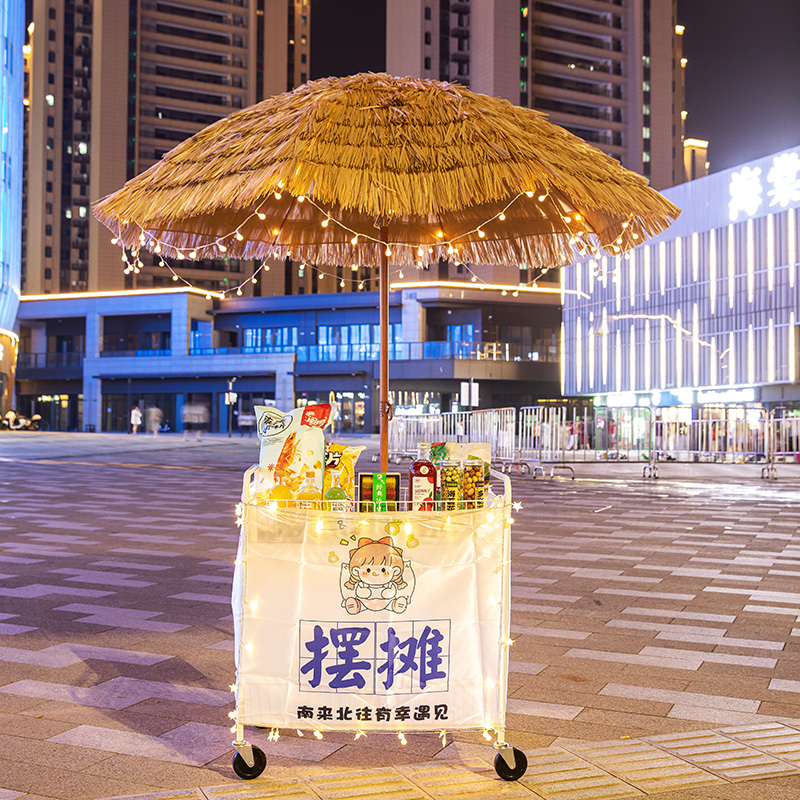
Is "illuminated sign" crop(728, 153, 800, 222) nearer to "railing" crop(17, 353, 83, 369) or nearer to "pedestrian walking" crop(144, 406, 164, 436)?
"pedestrian walking" crop(144, 406, 164, 436)

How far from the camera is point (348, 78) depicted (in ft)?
16.1

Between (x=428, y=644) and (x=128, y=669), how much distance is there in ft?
7.06

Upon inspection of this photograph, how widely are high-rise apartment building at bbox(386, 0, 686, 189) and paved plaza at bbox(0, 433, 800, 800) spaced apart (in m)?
86.7

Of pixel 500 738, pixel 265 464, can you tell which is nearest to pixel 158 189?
pixel 265 464

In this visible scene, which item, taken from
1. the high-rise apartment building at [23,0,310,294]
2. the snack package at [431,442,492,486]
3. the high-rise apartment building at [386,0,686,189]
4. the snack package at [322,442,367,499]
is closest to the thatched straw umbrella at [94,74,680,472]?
the snack package at [431,442,492,486]

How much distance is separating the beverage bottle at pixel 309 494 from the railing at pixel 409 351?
55.6 m

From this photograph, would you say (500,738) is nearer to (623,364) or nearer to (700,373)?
(700,373)

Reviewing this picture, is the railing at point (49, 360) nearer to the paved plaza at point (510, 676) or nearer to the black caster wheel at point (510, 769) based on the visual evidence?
the paved plaza at point (510, 676)

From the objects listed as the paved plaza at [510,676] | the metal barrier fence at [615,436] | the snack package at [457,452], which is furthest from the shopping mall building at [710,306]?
the snack package at [457,452]

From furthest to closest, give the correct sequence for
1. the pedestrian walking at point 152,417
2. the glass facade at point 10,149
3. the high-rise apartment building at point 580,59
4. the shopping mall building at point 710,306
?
1. the high-rise apartment building at point 580,59
2. the pedestrian walking at point 152,417
3. the glass facade at point 10,149
4. the shopping mall building at point 710,306

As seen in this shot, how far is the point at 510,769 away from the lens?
3510 mm

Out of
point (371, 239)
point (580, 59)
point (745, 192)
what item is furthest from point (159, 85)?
point (371, 239)

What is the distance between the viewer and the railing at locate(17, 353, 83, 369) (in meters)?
70.6

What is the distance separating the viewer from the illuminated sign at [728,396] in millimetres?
47625
